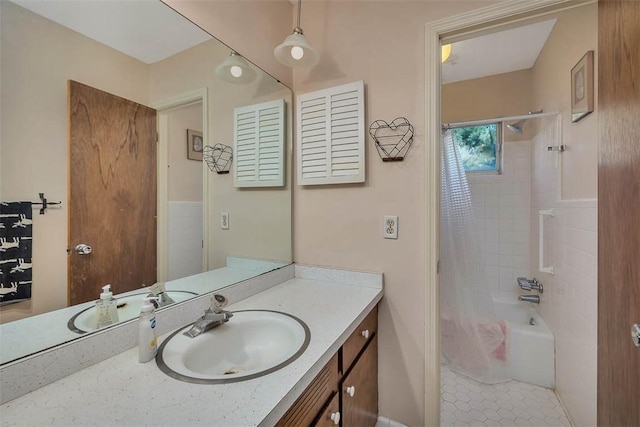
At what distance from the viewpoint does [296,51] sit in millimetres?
1246

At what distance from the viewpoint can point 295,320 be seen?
1.00 m

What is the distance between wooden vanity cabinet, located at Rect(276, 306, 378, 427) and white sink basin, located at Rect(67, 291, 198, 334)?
57 centimetres

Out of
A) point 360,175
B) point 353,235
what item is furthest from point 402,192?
point 353,235

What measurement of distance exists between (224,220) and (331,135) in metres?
0.70

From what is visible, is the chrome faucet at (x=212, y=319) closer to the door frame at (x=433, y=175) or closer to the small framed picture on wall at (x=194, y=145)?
the small framed picture on wall at (x=194, y=145)

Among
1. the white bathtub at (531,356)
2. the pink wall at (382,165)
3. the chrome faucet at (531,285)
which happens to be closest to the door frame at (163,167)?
the pink wall at (382,165)

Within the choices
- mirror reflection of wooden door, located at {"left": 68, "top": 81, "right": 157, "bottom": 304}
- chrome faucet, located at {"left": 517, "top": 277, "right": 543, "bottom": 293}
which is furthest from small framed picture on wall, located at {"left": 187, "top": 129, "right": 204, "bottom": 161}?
chrome faucet, located at {"left": 517, "top": 277, "right": 543, "bottom": 293}

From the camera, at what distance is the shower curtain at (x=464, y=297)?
6.24 feet

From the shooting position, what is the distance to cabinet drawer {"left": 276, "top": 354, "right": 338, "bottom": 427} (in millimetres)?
673

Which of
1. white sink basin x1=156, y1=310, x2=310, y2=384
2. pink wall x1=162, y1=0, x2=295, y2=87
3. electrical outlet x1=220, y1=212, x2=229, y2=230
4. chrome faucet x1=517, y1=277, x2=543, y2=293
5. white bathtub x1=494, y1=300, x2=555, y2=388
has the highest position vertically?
Result: pink wall x1=162, y1=0, x2=295, y2=87

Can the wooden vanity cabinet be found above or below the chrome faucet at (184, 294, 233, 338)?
below

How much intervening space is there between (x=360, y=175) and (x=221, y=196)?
0.68 m

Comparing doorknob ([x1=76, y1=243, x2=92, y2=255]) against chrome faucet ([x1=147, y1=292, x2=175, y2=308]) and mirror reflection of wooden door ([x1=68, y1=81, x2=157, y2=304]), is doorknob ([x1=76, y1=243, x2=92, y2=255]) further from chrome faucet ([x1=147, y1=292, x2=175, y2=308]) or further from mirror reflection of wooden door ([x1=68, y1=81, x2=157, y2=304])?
chrome faucet ([x1=147, y1=292, x2=175, y2=308])

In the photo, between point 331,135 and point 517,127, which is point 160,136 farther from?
point 517,127
